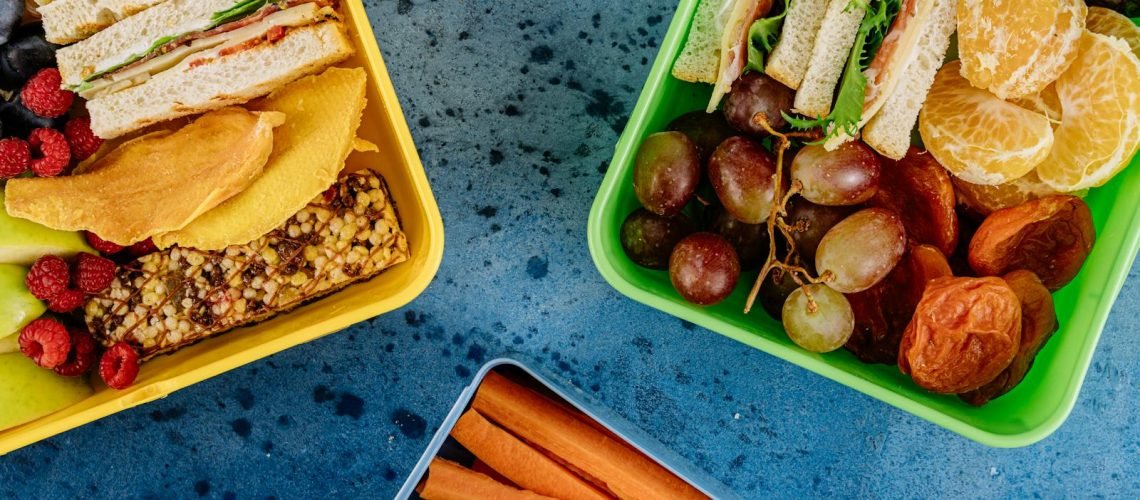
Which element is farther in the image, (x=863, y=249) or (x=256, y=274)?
(x=256, y=274)

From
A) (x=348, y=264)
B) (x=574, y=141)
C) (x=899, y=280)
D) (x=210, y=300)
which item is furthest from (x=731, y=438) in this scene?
(x=210, y=300)

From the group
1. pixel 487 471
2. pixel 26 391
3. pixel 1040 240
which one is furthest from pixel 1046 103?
pixel 26 391

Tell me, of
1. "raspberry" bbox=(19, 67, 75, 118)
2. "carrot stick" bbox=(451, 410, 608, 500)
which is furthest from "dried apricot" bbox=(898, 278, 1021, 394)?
"raspberry" bbox=(19, 67, 75, 118)

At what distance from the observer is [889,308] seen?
3.38ft

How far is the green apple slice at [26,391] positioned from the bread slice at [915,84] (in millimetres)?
1107

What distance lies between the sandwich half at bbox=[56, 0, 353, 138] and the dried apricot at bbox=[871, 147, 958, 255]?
72 cm

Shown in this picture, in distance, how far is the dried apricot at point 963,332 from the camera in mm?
938

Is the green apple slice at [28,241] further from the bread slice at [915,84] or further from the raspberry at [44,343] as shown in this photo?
the bread slice at [915,84]

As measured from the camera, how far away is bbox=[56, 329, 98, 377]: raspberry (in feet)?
3.47

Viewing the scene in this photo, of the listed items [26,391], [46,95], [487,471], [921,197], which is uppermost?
[46,95]

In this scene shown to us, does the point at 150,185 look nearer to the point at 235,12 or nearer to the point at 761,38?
the point at 235,12

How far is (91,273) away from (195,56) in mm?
313

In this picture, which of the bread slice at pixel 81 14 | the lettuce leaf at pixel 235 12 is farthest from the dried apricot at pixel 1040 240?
the bread slice at pixel 81 14

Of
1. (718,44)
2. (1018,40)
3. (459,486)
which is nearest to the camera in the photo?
(1018,40)
